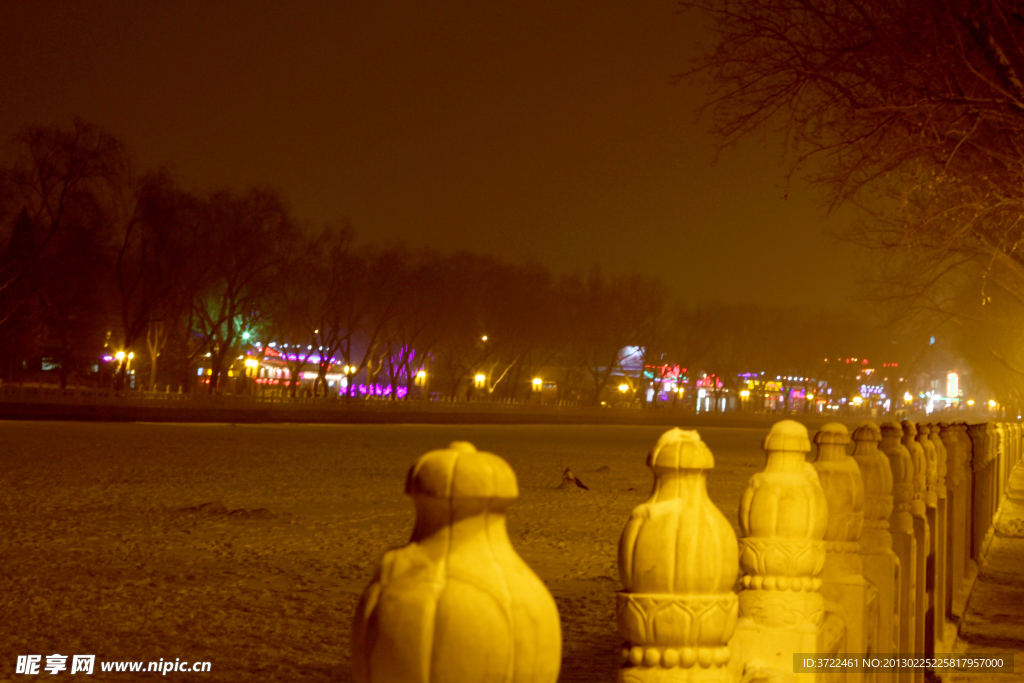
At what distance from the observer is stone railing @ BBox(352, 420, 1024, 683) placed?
55.4 inches

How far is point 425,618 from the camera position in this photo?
4.60 ft

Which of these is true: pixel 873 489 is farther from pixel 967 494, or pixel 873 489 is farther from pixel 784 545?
pixel 967 494

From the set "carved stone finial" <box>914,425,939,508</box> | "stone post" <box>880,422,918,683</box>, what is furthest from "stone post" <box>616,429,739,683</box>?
"carved stone finial" <box>914,425,939,508</box>

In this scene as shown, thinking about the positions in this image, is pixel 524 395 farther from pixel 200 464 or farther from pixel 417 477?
pixel 417 477

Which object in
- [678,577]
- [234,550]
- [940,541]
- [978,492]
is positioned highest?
[678,577]

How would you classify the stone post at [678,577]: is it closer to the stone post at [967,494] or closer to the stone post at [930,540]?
the stone post at [930,540]

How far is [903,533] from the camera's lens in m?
4.90

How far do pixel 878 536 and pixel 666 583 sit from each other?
7.69 feet

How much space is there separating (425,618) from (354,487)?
16.1m

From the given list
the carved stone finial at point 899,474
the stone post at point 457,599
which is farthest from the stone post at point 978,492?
the stone post at point 457,599

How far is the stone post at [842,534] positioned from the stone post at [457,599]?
7.25 feet

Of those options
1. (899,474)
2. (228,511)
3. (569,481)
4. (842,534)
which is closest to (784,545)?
(842,534)

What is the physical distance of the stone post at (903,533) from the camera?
190 inches

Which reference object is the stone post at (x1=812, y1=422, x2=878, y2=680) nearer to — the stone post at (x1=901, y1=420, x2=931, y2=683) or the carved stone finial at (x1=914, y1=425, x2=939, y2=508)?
the stone post at (x1=901, y1=420, x2=931, y2=683)
